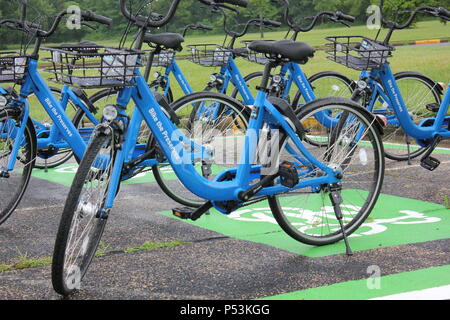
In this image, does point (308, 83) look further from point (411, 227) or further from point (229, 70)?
point (411, 227)

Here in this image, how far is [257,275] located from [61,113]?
1863 mm

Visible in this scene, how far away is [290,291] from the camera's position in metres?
3.47

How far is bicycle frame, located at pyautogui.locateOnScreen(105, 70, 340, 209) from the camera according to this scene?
372cm

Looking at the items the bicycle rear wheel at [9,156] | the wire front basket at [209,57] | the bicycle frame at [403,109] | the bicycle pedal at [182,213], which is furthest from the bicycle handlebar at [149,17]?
the wire front basket at [209,57]

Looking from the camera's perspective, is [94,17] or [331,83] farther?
[331,83]

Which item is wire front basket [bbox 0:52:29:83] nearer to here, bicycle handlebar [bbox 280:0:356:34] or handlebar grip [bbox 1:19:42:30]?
handlebar grip [bbox 1:19:42:30]

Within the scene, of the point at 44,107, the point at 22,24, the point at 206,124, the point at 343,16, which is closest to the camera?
the point at 44,107

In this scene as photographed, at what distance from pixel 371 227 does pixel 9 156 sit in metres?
2.40

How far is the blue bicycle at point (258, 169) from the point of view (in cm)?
341

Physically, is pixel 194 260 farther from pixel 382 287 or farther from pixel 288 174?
pixel 382 287

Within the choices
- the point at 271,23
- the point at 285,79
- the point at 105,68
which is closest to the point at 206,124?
the point at 105,68

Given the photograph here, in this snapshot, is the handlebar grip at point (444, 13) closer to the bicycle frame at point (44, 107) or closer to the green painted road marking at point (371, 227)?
the green painted road marking at point (371, 227)

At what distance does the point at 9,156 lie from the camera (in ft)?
15.6
